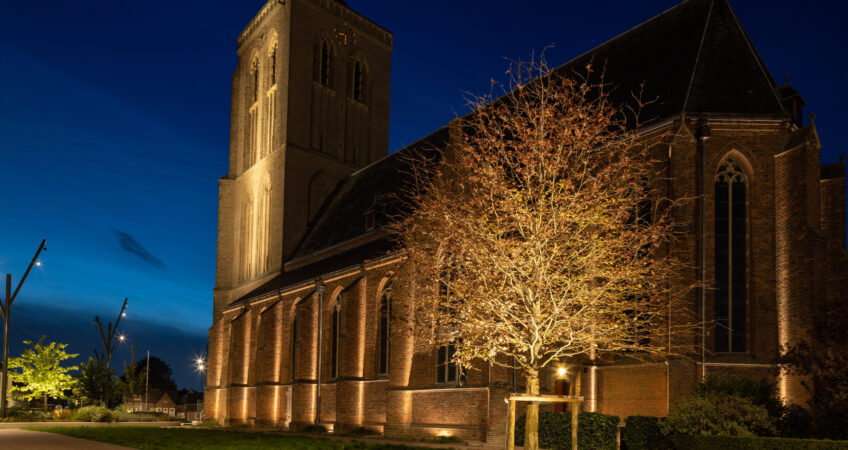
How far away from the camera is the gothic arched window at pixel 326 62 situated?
157 feet

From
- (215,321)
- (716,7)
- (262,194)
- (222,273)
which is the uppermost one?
(716,7)

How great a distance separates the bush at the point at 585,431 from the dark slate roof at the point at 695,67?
971 cm

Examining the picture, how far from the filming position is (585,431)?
20.2 m

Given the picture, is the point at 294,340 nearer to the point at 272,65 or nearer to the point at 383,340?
the point at 383,340

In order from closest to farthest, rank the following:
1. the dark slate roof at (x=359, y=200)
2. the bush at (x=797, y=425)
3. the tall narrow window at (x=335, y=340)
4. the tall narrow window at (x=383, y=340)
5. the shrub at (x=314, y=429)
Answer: the bush at (x=797, y=425)
the tall narrow window at (x=383, y=340)
the shrub at (x=314, y=429)
the tall narrow window at (x=335, y=340)
the dark slate roof at (x=359, y=200)

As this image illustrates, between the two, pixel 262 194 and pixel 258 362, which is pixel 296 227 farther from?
pixel 258 362

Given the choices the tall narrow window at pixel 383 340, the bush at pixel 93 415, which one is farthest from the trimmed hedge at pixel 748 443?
the bush at pixel 93 415

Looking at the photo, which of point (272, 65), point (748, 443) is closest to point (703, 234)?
point (748, 443)

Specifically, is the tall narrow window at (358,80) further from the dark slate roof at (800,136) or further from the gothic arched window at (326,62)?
the dark slate roof at (800,136)

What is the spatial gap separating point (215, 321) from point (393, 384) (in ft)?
87.5

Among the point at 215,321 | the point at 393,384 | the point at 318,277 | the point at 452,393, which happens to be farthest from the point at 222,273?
the point at 452,393

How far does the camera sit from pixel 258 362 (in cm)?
4066

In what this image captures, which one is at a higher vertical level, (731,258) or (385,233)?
(385,233)

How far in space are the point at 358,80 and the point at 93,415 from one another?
26.4 meters
